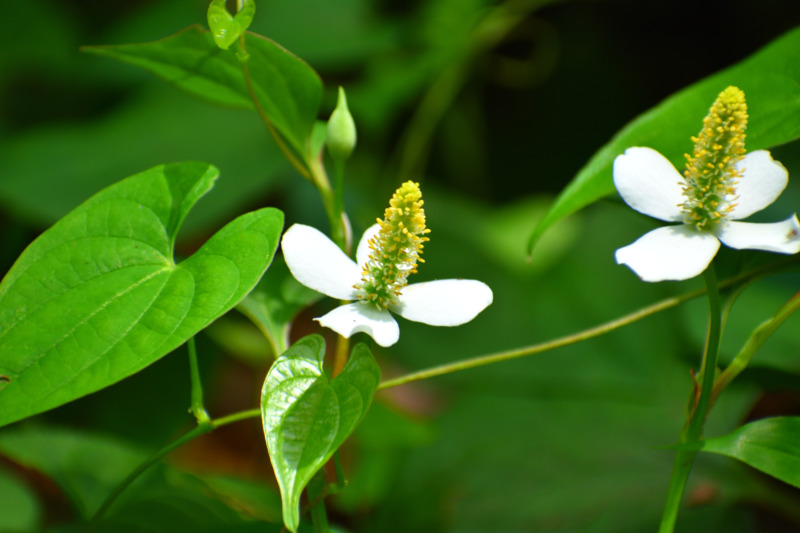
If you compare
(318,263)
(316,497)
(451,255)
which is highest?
(451,255)

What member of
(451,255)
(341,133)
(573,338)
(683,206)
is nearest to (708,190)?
(683,206)

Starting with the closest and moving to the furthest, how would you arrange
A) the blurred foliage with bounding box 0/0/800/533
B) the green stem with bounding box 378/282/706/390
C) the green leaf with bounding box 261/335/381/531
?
the green leaf with bounding box 261/335/381/531 < the green stem with bounding box 378/282/706/390 < the blurred foliage with bounding box 0/0/800/533

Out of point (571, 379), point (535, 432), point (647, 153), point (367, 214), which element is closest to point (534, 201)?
point (367, 214)

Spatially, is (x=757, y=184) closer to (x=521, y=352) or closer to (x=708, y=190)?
(x=708, y=190)

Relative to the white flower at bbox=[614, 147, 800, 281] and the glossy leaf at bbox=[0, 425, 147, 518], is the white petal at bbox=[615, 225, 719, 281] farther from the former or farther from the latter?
the glossy leaf at bbox=[0, 425, 147, 518]

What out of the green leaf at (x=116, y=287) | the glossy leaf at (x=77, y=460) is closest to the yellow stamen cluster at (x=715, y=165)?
the green leaf at (x=116, y=287)

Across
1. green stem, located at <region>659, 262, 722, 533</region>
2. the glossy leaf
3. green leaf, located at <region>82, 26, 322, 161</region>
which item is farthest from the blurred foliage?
green leaf, located at <region>82, 26, 322, 161</region>
